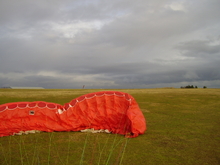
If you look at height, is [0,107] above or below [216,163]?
above

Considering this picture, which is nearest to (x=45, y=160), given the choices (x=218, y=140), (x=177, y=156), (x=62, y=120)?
(x=62, y=120)

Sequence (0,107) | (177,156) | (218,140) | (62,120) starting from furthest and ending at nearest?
(62,120), (0,107), (218,140), (177,156)

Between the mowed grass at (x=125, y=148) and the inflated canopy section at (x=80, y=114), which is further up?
the inflated canopy section at (x=80, y=114)

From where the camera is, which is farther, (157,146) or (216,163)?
(157,146)

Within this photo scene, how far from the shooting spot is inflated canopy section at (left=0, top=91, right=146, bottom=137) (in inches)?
438

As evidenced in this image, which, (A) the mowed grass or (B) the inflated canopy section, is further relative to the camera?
(B) the inflated canopy section

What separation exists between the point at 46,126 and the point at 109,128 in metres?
3.61

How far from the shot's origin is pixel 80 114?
11.7 m

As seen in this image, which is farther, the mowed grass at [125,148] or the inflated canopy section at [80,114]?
the inflated canopy section at [80,114]

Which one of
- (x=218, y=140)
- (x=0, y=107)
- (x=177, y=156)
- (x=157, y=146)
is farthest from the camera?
(x=0, y=107)

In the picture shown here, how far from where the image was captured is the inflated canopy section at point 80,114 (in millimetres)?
11125

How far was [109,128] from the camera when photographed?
461 inches

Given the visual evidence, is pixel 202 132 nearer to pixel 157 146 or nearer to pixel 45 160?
pixel 157 146

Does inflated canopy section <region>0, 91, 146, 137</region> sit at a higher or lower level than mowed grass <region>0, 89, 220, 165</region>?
higher
